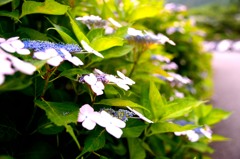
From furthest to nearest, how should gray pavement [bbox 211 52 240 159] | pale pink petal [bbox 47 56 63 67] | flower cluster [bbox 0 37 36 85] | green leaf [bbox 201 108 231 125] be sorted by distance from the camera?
gray pavement [bbox 211 52 240 159], green leaf [bbox 201 108 231 125], pale pink petal [bbox 47 56 63 67], flower cluster [bbox 0 37 36 85]

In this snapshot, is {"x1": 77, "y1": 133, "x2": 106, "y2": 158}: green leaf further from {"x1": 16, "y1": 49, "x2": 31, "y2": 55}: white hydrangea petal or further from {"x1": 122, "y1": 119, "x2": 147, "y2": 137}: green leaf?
{"x1": 16, "y1": 49, "x2": 31, "y2": 55}: white hydrangea petal

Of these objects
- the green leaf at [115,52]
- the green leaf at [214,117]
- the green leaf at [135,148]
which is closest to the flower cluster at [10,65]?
the green leaf at [115,52]

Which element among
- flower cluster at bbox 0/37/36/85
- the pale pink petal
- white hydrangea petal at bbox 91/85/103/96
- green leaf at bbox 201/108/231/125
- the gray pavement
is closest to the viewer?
flower cluster at bbox 0/37/36/85

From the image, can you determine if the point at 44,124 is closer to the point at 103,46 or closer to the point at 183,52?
the point at 103,46

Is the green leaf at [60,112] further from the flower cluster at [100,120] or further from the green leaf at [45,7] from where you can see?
the green leaf at [45,7]

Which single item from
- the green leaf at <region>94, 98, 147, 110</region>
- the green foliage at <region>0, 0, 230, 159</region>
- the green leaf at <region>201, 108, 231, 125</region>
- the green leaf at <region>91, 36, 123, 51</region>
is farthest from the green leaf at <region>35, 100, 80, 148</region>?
the green leaf at <region>201, 108, 231, 125</region>

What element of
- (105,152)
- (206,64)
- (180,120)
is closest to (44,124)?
(105,152)
